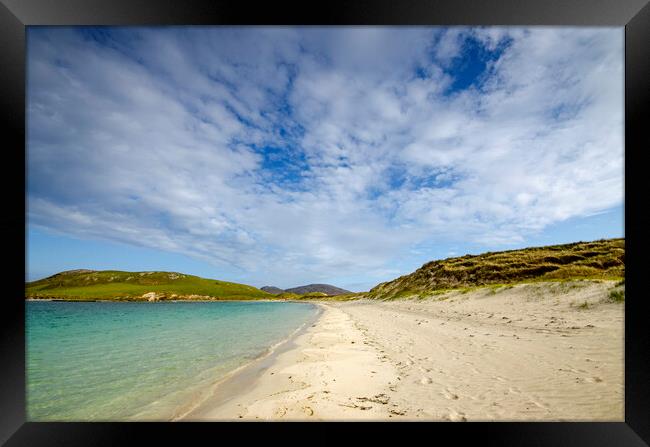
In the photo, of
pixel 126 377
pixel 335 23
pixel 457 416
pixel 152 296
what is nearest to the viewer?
pixel 457 416

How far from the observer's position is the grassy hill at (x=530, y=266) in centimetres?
2689

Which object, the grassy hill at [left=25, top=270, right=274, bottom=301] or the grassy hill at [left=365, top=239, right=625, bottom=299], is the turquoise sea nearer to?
the grassy hill at [left=365, top=239, right=625, bottom=299]

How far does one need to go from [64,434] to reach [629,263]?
27.2 ft

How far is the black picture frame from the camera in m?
3.63

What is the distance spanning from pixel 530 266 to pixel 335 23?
37023 millimetres

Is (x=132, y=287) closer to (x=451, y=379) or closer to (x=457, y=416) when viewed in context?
(x=451, y=379)

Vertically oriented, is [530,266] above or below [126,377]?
above

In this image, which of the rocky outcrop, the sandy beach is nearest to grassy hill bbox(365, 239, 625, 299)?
the sandy beach

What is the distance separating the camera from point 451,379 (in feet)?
18.3

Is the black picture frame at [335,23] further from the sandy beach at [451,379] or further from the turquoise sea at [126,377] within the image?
the turquoise sea at [126,377]

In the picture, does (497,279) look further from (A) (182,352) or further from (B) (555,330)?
(A) (182,352)

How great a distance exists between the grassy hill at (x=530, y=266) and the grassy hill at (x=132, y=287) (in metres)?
105

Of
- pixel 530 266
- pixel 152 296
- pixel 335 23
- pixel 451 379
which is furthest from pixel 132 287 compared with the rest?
pixel 335 23

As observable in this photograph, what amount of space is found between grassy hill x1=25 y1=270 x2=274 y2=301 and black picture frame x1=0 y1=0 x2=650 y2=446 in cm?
11804
